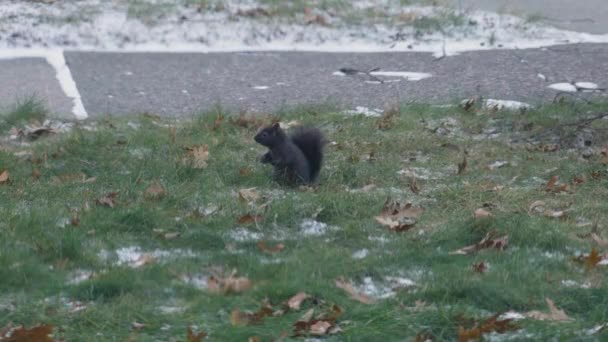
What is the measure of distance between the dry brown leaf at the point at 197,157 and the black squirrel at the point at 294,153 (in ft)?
1.16

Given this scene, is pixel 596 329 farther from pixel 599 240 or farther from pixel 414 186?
pixel 414 186

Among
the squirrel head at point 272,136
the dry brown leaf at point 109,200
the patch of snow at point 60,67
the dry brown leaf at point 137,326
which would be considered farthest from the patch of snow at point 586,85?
the dry brown leaf at point 137,326

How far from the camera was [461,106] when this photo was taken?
7855 mm

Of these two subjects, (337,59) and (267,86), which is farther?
(337,59)

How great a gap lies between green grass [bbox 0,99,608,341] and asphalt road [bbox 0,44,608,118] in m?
0.73

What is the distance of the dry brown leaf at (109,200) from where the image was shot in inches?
215

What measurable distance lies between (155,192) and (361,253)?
4.40ft

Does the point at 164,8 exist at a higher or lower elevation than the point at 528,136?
higher

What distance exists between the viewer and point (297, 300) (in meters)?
4.16

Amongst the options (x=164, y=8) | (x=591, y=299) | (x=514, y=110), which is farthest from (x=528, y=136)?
(x=164, y=8)

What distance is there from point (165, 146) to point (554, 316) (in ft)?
10.6

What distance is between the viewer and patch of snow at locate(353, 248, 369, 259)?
4.85m

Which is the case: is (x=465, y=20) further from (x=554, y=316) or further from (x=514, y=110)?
(x=554, y=316)

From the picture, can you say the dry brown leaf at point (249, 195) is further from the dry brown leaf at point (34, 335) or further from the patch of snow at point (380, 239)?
the dry brown leaf at point (34, 335)
